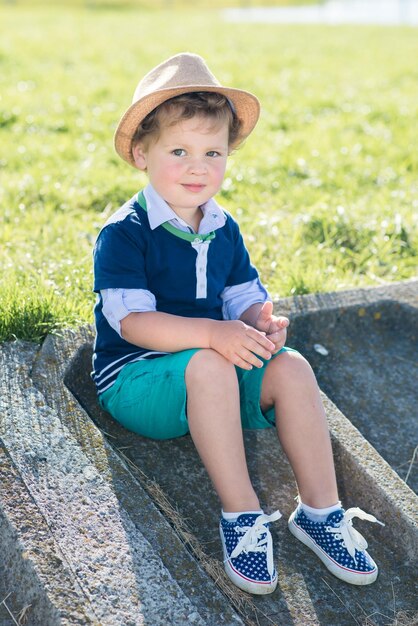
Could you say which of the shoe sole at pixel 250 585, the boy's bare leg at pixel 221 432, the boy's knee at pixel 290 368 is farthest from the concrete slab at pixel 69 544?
the boy's knee at pixel 290 368

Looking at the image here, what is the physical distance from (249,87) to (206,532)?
6047mm

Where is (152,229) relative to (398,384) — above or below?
above

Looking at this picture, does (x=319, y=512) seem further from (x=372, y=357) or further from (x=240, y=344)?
(x=372, y=357)

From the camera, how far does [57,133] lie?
632 centimetres

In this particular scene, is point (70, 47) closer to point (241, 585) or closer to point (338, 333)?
point (338, 333)

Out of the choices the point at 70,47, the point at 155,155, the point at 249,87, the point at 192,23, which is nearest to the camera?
the point at 155,155

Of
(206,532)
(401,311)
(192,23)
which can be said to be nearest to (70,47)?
(192,23)

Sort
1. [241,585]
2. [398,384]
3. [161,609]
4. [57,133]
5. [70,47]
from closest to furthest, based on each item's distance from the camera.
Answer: [161,609], [241,585], [398,384], [57,133], [70,47]

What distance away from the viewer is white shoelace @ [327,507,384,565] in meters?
2.56

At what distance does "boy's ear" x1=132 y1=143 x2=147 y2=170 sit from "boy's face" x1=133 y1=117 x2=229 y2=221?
0.23ft

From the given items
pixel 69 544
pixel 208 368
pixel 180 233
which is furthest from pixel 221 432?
pixel 180 233

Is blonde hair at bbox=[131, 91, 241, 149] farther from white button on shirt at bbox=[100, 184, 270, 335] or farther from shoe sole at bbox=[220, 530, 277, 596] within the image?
shoe sole at bbox=[220, 530, 277, 596]

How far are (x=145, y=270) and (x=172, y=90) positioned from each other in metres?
0.59

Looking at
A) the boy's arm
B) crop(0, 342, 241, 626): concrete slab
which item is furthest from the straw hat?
crop(0, 342, 241, 626): concrete slab
